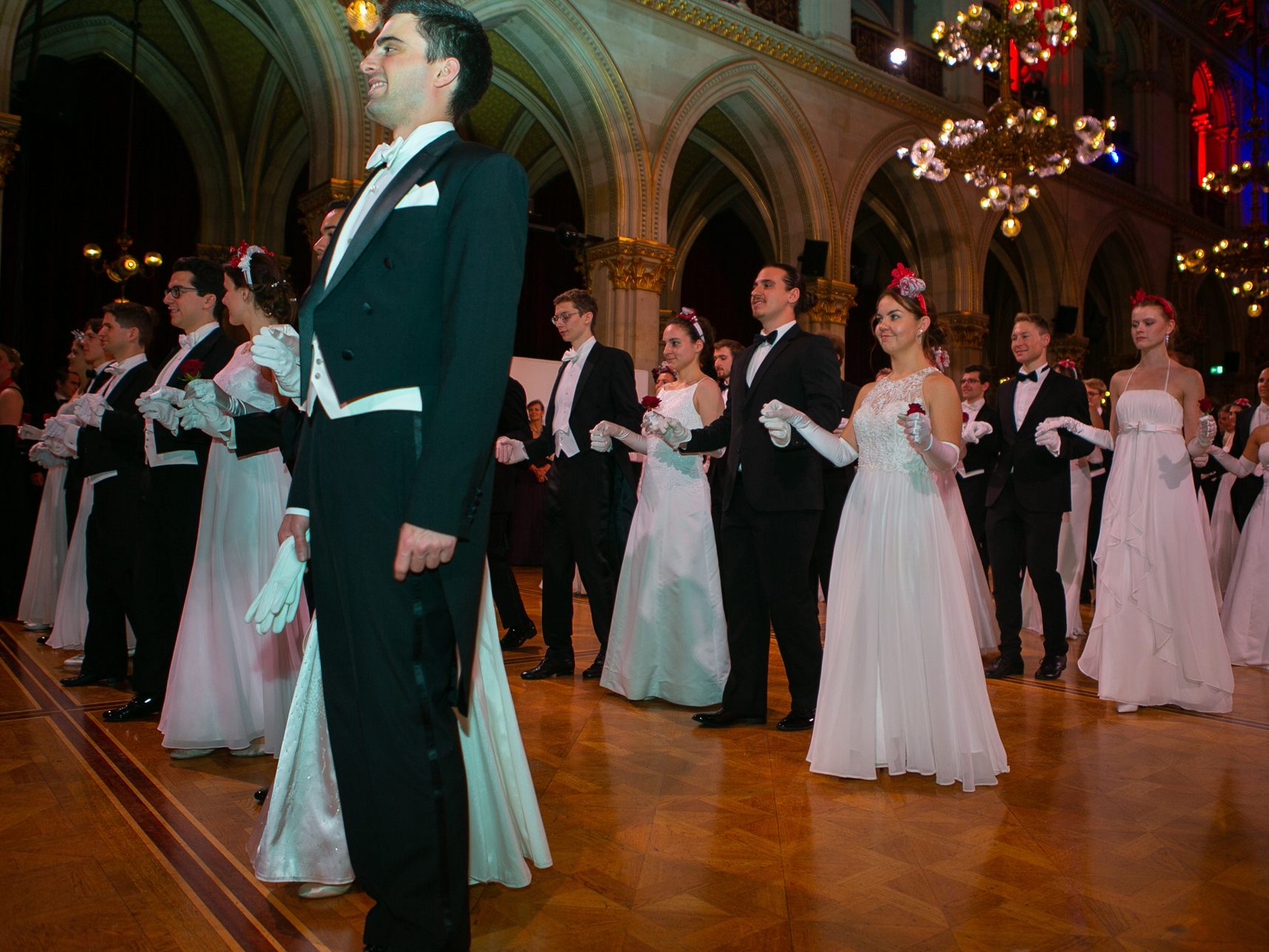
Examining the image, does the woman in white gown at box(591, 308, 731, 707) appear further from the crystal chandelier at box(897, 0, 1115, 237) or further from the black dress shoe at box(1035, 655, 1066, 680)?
the crystal chandelier at box(897, 0, 1115, 237)

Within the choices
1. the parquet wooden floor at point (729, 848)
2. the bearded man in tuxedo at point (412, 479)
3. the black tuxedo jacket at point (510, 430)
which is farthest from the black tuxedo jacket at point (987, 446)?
the bearded man in tuxedo at point (412, 479)

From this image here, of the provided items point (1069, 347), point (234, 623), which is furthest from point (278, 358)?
point (1069, 347)

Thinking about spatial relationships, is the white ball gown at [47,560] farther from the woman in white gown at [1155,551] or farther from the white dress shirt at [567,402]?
the woman in white gown at [1155,551]

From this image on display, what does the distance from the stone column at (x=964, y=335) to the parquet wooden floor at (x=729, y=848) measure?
1267cm

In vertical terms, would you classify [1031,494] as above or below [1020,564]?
above

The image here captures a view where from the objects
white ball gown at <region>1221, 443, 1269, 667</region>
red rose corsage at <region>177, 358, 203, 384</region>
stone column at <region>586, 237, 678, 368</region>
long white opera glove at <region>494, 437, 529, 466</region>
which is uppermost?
stone column at <region>586, 237, 678, 368</region>

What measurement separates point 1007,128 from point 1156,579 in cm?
675

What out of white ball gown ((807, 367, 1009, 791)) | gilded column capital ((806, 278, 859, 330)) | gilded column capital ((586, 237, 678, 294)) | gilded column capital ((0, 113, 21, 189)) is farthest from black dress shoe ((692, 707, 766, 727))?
gilded column capital ((806, 278, 859, 330))

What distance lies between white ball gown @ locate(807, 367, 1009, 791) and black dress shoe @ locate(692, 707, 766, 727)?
2.06 feet

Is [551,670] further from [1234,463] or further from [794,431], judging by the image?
[1234,463]

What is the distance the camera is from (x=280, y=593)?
1936mm

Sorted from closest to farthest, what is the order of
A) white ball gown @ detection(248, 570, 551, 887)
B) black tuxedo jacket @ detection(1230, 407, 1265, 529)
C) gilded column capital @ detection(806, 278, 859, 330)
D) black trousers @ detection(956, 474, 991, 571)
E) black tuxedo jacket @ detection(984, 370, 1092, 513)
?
1. white ball gown @ detection(248, 570, 551, 887)
2. black tuxedo jacket @ detection(984, 370, 1092, 513)
3. black trousers @ detection(956, 474, 991, 571)
4. black tuxedo jacket @ detection(1230, 407, 1265, 529)
5. gilded column capital @ detection(806, 278, 859, 330)

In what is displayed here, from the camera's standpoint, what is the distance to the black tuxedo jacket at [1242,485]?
21.5 feet

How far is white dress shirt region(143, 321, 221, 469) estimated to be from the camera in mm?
3711
